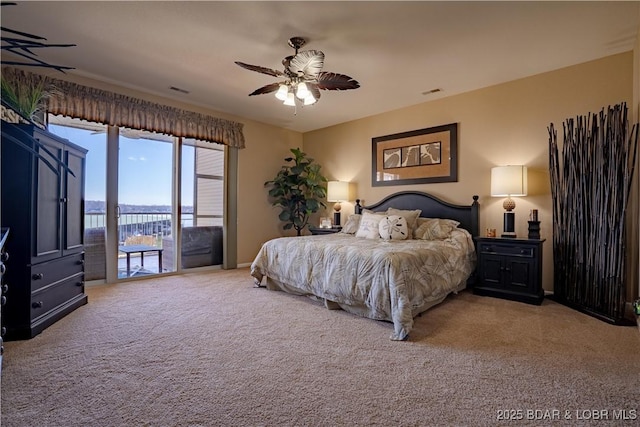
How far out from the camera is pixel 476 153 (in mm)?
4328

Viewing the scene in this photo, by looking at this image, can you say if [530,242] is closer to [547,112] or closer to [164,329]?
[547,112]

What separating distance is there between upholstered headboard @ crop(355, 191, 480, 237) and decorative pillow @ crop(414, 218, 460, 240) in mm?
169

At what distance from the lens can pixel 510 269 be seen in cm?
357

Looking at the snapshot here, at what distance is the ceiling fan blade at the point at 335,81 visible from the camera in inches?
117

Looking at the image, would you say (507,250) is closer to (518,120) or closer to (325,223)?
(518,120)

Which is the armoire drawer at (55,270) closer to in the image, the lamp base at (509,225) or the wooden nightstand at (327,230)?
the wooden nightstand at (327,230)

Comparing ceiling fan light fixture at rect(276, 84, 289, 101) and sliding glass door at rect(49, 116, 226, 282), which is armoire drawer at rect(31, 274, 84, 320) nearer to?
sliding glass door at rect(49, 116, 226, 282)

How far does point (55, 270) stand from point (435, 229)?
3.99 meters

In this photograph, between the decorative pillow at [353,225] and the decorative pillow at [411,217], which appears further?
the decorative pillow at [353,225]

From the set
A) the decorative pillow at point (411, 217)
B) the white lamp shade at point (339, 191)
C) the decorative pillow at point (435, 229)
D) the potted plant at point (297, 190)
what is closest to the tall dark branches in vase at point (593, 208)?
the decorative pillow at point (435, 229)

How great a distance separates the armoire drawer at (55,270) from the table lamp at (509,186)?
14.9 feet

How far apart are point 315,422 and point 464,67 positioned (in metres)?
3.76

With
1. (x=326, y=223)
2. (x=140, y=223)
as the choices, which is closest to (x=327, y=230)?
(x=326, y=223)

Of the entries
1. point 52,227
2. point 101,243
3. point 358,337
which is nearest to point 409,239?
point 358,337
